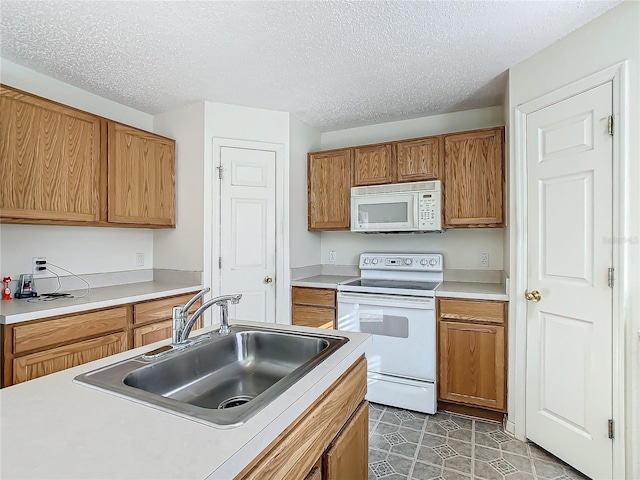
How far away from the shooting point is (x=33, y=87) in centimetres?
229

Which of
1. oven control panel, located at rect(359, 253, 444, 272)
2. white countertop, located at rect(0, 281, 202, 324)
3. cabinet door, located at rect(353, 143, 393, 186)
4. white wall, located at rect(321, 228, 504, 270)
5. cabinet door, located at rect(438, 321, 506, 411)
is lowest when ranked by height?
cabinet door, located at rect(438, 321, 506, 411)

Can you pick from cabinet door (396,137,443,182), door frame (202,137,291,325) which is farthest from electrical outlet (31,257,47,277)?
A: cabinet door (396,137,443,182)

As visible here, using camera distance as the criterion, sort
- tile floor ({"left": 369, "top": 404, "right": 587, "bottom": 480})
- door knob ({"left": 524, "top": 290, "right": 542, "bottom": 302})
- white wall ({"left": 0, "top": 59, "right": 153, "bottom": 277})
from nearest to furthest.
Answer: tile floor ({"left": 369, "top": 404, "right": 587, "bottom": 480}) → door knob ({"left": 524, "top": 290, "right": 542, "bottom": 302}) → white wall ({"left": 0, "top": 59, "right": 153, "bottom": 277})

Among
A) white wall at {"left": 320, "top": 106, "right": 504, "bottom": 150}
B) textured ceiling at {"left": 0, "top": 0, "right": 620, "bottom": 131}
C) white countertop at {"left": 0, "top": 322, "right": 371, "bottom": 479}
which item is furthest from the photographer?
white wall at {"left": 320, "top": 106, "right": 504, "bottom": 150}

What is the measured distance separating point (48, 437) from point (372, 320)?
2262 millimetres

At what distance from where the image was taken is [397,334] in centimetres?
258

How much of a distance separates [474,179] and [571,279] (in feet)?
3.51

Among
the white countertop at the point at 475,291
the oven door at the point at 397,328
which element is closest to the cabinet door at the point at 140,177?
the oven door at the point at 397,328

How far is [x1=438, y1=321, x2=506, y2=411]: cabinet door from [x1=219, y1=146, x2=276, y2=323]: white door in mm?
1479

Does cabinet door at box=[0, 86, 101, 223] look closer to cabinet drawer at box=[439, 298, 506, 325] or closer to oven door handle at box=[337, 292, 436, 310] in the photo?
oven door handle at box=[337, 292, 436, 310]

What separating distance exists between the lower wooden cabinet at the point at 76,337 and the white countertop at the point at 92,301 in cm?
4

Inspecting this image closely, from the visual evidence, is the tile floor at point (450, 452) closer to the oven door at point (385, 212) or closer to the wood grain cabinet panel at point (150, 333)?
the oven door at point (385, 212)

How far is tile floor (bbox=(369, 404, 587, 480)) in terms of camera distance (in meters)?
1.84

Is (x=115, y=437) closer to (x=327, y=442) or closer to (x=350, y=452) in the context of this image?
(x=327, y=442)
